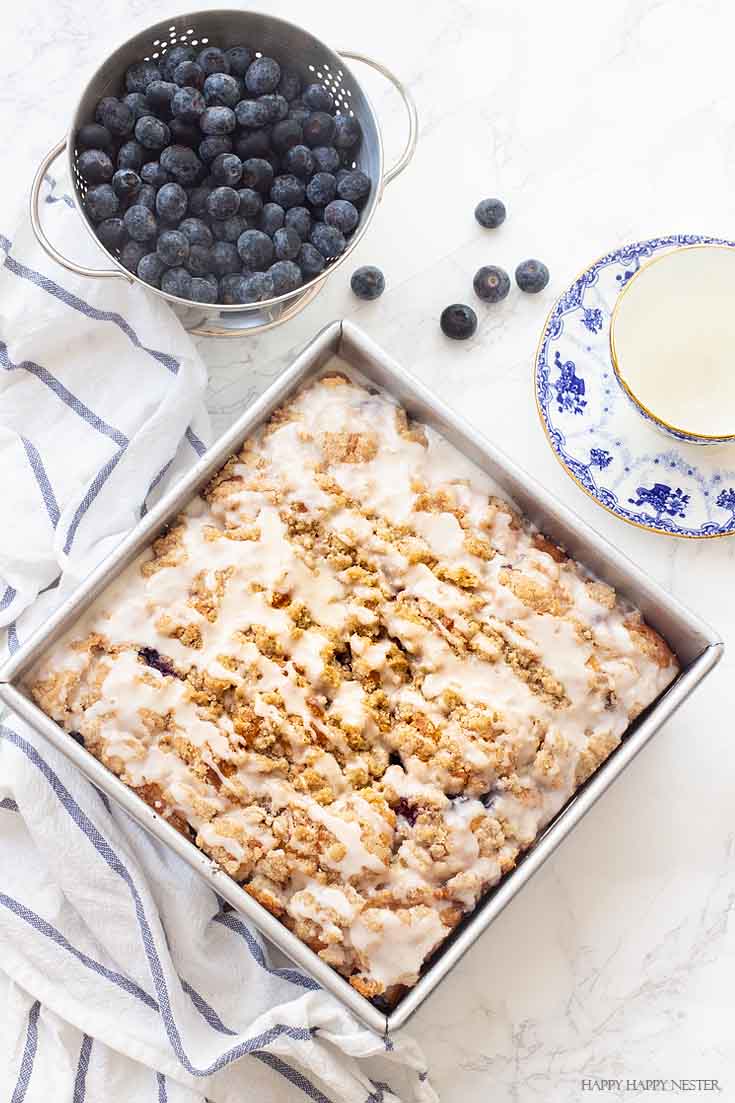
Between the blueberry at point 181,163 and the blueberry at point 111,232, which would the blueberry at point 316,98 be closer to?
the blueberry at point 181,163

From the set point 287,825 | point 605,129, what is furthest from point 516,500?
point 605,129

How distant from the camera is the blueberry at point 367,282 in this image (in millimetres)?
2029

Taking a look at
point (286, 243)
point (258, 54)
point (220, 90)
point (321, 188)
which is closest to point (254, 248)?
point (286, 243)

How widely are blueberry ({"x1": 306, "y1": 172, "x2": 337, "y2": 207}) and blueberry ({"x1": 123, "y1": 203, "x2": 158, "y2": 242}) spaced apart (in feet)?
0.82

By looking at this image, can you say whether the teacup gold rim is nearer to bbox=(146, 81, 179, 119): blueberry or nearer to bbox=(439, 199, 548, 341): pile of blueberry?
bbox=(439, 199, 548, 341): pile of blueberry

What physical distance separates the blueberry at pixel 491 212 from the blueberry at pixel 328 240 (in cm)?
36

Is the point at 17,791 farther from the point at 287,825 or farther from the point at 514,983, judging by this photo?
the point at 514,983

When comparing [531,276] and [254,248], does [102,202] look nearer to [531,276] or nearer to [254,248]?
[254,248]

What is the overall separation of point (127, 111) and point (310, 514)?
0.70 metres

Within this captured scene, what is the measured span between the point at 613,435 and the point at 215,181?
0.78 meters

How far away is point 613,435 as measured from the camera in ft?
6.47

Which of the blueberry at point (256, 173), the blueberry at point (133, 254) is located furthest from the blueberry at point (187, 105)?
the blueberry at point (133, 254)

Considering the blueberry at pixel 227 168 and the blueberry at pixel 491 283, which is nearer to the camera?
the blueberry at pixel 227 168

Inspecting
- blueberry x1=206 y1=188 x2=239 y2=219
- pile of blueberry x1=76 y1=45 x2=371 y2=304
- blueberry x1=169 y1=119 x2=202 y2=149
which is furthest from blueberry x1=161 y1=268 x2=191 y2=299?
blueberry x1=169 y1=119 x2=202 y2=149
